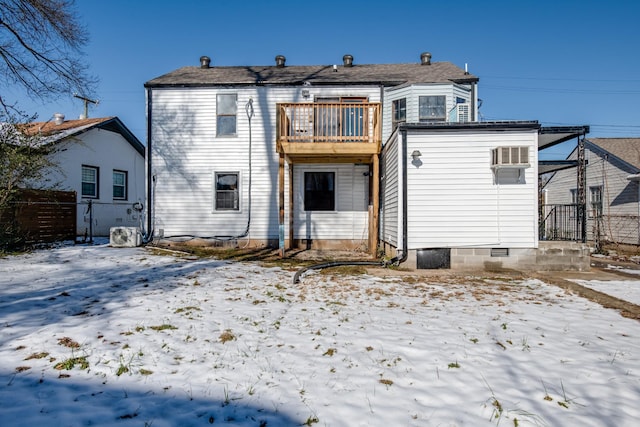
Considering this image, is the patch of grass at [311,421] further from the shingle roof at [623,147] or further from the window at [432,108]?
the shingle roof at [623,147]

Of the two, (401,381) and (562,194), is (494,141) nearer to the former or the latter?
(401,381)

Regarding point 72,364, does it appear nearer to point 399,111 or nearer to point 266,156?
point 266,156

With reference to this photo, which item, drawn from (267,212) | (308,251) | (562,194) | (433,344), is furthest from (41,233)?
(562,194)

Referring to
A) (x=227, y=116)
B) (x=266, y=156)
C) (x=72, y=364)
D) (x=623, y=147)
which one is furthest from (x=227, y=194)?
(x=623, y=147)

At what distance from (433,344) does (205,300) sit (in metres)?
3.35

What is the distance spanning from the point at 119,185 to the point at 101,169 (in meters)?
1.36

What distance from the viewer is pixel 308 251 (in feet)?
36.4

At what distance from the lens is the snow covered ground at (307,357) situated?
2.37 m

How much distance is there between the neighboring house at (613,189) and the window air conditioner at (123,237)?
15.3 meters

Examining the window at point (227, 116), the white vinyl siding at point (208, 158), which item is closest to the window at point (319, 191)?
the white vinyl siding at point (208, 158)

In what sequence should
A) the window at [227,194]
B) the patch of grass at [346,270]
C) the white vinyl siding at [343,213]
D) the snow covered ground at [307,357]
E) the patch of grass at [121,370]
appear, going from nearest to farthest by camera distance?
the snow covered ground at [307,357] < the patch of grass at [121,370] < the patch of grass at [346,270] < the white vinyl siding at [343,213] < the window at [227,194]

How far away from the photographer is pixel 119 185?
16391 mm

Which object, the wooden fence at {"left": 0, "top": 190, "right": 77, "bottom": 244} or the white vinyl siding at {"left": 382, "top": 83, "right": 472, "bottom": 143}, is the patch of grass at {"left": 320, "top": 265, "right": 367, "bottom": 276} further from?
the wooden fence at {"left": 0, "top": 190, "right": 77, "bottom": 244}

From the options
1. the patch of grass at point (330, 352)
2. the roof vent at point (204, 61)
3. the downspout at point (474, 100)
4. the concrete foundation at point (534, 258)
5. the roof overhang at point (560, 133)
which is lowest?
the patch of grass at point (330, 352)
